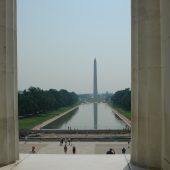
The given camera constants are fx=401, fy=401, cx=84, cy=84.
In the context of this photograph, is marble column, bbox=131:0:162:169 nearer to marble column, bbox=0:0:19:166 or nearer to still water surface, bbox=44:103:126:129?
marble column, bbox=0:0:19:166

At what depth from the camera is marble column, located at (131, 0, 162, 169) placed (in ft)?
30.0

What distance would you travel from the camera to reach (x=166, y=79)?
8094 millimetres

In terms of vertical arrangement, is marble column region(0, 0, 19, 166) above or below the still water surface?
above

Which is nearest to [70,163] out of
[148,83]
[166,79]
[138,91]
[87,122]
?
[138,91]

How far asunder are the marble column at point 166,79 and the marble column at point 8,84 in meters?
3.61

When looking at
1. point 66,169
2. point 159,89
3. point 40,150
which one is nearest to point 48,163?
point 66,169

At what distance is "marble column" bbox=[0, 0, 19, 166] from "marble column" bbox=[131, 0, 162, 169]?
2.98 metres

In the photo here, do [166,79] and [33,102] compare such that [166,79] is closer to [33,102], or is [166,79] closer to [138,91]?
[138,91]

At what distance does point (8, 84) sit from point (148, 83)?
3.29m

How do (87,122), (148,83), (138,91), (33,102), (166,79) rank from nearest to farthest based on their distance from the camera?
(166,79) → (148,83) → (138,91) → (87,122) → (33,102)

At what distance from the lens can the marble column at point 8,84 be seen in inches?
370

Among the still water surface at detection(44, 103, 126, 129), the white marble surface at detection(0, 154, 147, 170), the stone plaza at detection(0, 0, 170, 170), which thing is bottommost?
the still water surface at detection(44, 103, 126, 129)

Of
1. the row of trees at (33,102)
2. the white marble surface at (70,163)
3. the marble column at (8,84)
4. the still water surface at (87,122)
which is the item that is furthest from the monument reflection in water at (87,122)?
the marble column at (8,84)

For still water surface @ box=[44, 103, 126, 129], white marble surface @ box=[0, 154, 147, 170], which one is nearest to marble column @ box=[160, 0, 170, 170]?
white marble surface @ box=[0, 154, 147, 170]
